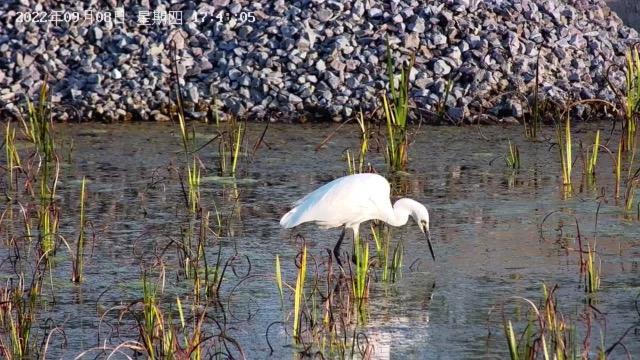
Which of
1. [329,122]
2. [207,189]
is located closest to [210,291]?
[207,189]

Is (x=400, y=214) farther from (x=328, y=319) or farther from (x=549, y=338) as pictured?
(x=549, y=338)

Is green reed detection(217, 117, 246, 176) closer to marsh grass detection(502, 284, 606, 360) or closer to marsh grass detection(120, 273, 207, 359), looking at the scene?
marsh grass detection(502, 284, 606, 360)

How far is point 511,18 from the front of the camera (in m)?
13.9

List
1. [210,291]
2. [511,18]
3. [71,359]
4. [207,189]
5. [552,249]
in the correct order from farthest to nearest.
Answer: [511,18], [207,189], [552,249], [210,291], [71,359]

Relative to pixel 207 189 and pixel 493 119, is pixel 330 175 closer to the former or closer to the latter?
pixel 207 189

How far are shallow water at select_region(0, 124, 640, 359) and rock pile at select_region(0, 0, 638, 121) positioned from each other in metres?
0.42

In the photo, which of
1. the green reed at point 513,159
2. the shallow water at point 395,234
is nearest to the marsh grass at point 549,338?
the shallow water at point 395,234

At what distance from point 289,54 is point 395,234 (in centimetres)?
473

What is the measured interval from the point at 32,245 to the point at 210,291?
1.78 metres

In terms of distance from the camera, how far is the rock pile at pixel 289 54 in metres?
13.0

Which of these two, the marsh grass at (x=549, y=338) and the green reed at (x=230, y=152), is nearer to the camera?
the marsh grass at (x=549, y=338)

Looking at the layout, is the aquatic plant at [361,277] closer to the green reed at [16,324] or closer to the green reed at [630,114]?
the green reed at [16,324]

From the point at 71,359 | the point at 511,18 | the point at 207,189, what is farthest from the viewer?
the point at 511,18

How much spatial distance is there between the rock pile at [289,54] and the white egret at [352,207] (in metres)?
4.74
